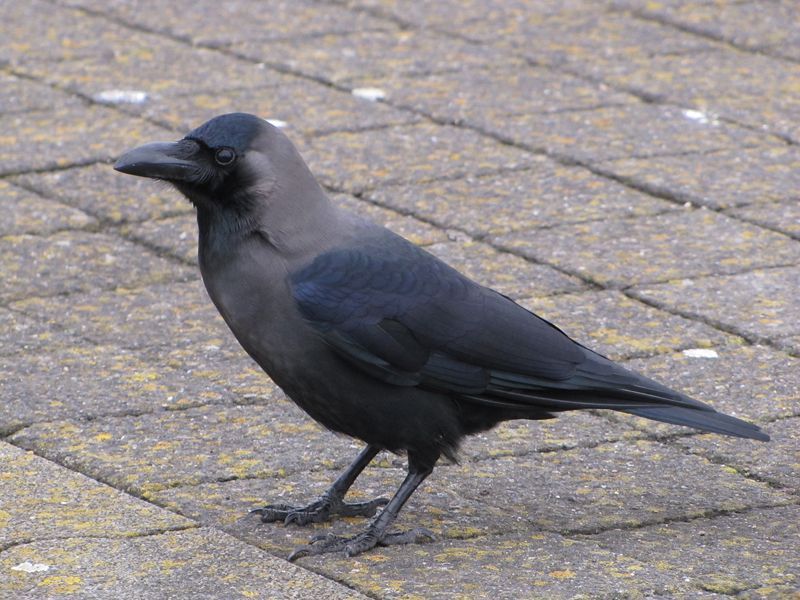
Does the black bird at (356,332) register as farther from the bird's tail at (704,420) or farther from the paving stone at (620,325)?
the paving stone at (620,325)

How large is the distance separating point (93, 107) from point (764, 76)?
3.03 metres

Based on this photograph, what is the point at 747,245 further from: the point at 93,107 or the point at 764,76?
the point at 93,107

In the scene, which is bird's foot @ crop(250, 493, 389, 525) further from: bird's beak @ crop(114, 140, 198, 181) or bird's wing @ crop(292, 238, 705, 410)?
bird's beak @ crop(114, 140, 198, 181)

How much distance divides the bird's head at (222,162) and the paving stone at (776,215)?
2.52 metres

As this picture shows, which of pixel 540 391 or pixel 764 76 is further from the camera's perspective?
pixel 764 76

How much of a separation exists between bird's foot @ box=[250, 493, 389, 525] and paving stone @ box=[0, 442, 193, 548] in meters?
0.20

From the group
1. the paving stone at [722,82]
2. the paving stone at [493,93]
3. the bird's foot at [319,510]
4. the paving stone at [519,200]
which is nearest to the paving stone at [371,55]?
the paving stone at [493,93]

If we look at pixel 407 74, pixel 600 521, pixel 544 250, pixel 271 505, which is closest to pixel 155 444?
pixel 271 505

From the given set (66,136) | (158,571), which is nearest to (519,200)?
(66,136)

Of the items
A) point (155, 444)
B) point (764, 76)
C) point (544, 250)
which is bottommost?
point (155, 444)

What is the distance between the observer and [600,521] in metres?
3.79

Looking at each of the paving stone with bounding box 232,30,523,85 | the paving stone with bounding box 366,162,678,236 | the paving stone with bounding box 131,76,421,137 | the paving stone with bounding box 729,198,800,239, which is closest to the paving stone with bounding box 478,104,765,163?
the paving stone with bounding box 366,162,678,236

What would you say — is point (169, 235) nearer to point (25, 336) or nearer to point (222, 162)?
point (25, 336)

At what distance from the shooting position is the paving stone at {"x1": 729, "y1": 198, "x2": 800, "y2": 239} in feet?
18.7
